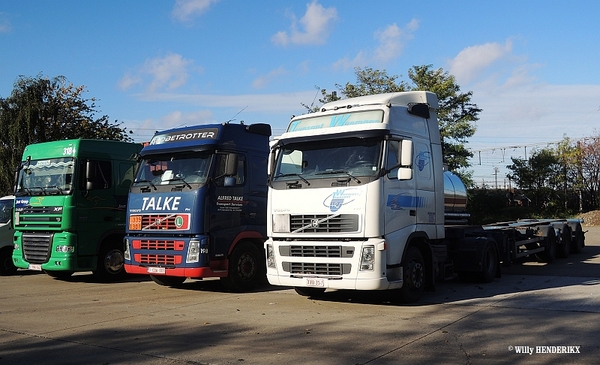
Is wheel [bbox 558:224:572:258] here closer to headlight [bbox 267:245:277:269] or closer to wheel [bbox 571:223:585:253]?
wheel [bbox 571:223:585:253]

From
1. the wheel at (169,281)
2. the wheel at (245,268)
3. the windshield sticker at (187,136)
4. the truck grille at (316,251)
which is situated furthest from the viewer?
the wheel at (169,281)

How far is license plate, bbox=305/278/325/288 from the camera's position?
9932mm

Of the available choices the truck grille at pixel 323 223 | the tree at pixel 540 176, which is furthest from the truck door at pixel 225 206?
the tree at pixel 540 176

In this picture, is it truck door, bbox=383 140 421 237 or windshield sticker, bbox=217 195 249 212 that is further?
windshield sticker, bbox=217 195 249 212

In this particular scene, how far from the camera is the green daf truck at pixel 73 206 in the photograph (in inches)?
539

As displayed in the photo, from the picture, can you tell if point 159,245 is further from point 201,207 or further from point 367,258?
point 367,258

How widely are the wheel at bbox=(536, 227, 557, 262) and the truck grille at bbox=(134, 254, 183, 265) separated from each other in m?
10.3

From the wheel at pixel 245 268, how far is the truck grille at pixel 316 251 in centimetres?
211

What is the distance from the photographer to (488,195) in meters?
43.8

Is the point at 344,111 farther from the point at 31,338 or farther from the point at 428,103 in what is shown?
the point at 31,338

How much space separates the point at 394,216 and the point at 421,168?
1352 millimetres

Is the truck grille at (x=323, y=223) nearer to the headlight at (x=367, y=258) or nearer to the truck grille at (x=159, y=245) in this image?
the headlight at (x=367, y=258)

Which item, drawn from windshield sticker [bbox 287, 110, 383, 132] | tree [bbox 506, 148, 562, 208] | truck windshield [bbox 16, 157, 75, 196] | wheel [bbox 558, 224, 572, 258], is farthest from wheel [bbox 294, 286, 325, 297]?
tree [bbox 506, 148, 562, 208]

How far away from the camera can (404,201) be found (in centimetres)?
1018
